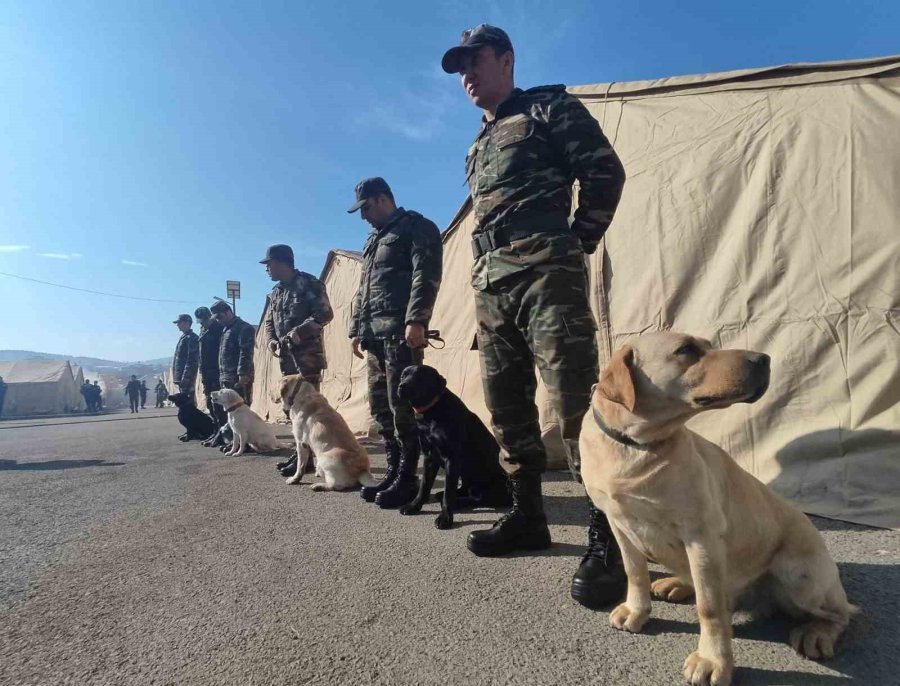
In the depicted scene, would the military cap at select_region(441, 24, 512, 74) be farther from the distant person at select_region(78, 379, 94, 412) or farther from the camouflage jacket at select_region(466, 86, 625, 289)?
the distant person at select_region(78, 379, 94, 412)

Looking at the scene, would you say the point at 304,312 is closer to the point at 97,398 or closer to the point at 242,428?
the point at 242,428

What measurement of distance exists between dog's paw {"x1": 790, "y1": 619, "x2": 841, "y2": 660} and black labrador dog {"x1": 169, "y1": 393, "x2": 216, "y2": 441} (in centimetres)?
881

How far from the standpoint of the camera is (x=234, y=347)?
7.44m

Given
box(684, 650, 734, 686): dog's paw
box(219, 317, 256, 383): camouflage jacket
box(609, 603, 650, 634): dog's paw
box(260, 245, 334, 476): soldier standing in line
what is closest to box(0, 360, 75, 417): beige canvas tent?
box(219, 317, 256, 383): camouflage jacket

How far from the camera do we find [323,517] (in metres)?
3.08

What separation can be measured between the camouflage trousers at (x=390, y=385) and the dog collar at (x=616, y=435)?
1960 mm

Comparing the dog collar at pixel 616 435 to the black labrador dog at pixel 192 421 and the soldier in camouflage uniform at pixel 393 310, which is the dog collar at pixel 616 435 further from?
the black labrador dog at pixel 192 421

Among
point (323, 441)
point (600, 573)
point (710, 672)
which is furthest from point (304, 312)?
point (710, 672)

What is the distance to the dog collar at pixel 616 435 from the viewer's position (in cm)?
149

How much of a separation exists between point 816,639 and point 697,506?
0.52m

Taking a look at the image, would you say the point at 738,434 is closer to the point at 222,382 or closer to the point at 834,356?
the point at 834,356

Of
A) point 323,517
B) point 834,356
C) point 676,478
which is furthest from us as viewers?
point 323,517

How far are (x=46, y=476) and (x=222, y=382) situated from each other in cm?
251

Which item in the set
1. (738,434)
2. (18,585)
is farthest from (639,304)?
(18,585)
